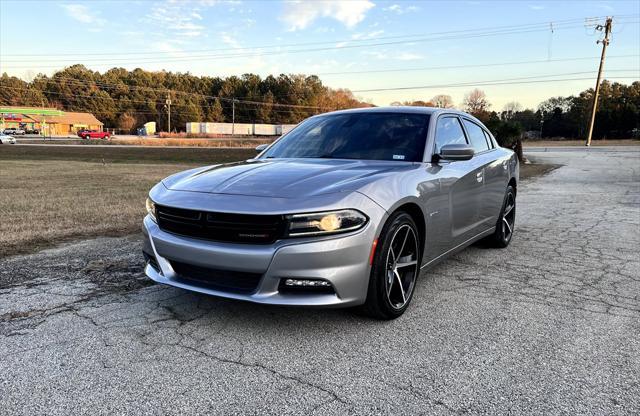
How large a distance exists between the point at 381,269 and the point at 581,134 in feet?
321

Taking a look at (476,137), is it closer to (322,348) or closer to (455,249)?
(455,249)

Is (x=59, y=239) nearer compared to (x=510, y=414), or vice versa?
(x=510, y=414)

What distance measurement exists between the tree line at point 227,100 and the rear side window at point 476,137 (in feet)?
263

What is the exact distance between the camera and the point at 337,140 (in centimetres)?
441

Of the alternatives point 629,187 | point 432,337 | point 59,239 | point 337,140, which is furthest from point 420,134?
point 629,187

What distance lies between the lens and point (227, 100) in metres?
116

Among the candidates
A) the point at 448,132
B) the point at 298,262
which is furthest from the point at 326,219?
the point at 448,132

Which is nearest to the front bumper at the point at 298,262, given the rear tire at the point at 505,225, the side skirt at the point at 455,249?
the side skirt at the point at 455,249

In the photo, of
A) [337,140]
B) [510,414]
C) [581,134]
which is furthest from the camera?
[581,134]

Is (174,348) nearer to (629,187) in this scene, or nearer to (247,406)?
(247,406)

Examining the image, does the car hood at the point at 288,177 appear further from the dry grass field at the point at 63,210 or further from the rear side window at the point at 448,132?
the dry grass field at the point at 63,210

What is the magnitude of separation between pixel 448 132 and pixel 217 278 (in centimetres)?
271

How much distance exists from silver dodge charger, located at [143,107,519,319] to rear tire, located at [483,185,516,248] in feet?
4.25

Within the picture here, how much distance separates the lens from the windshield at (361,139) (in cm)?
412
